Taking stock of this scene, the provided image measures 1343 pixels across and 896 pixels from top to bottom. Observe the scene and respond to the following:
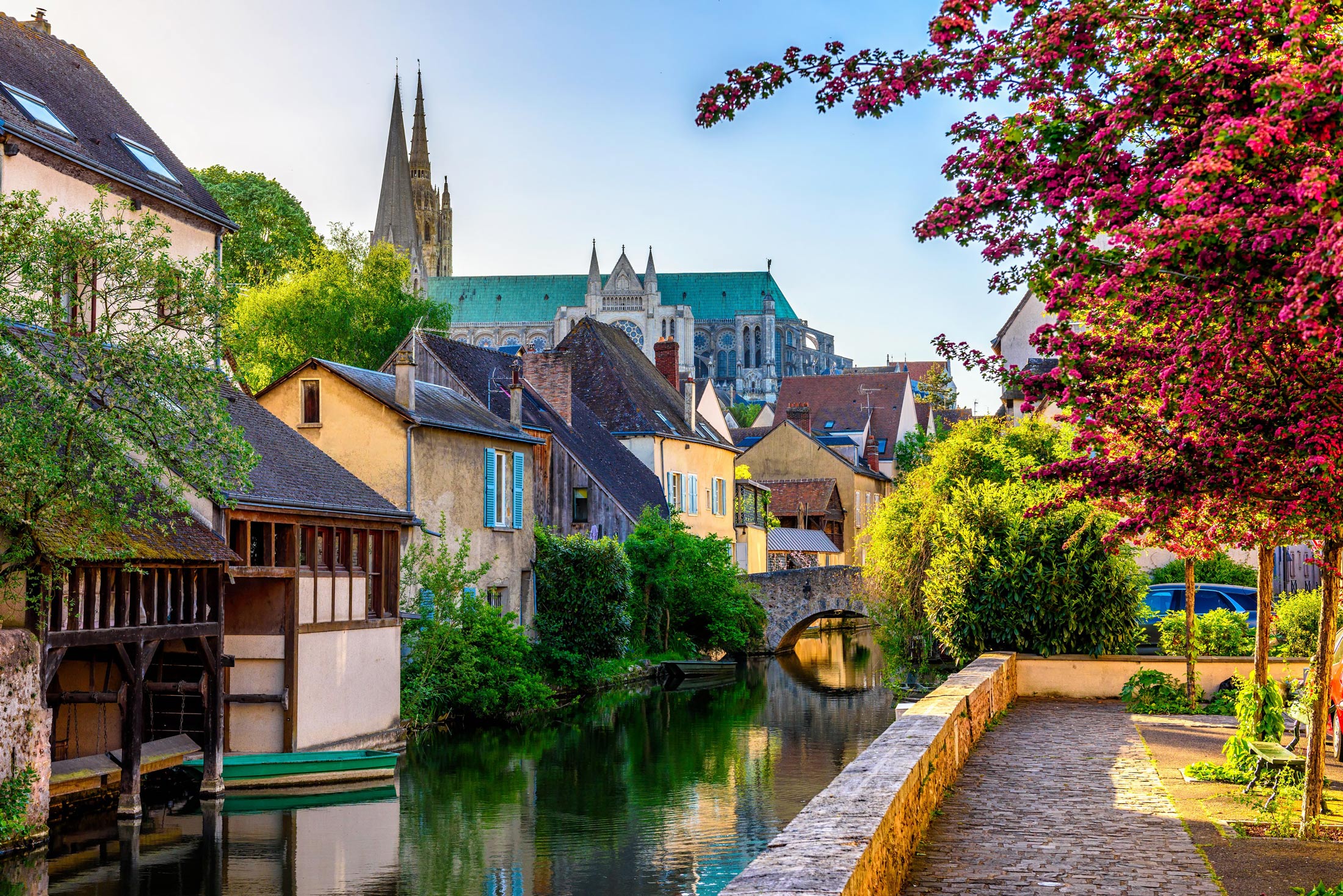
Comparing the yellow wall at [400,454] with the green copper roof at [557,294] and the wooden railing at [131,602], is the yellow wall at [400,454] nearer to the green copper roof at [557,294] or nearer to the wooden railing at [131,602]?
the wooden railing at [131,602]

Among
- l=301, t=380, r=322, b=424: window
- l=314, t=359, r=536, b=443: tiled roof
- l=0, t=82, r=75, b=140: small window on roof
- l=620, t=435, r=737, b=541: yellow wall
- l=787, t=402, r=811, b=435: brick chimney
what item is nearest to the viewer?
l=0, t=82, r=75, b=140: small window on roof

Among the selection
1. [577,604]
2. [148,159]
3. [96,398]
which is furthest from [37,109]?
[577,604]

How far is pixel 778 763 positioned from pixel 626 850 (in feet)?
20.5

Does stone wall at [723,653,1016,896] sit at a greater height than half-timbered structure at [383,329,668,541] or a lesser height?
lesser

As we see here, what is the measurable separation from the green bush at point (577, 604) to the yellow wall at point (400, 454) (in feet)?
8.11

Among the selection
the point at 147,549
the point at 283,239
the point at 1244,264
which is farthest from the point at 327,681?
the point at 283,239

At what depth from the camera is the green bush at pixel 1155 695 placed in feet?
53.1

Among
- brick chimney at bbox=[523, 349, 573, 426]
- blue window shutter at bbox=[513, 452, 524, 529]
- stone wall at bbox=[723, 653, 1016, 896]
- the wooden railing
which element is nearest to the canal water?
the wooden railing

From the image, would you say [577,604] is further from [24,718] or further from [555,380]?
[24,718]

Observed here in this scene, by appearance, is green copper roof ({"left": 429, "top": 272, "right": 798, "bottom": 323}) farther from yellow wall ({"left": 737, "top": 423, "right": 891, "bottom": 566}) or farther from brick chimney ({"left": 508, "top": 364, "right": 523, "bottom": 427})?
brick chimney ({"left": 508, "top": 364, "right": 523, "bottom": 427})

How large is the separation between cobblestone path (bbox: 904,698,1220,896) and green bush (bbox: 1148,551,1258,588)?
47.2 feet

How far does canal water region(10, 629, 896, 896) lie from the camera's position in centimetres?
1300

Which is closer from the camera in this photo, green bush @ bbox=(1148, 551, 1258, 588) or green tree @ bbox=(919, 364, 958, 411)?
green bush @ bbox=(1148, 551, 1258, 588)

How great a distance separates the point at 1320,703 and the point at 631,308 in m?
118
